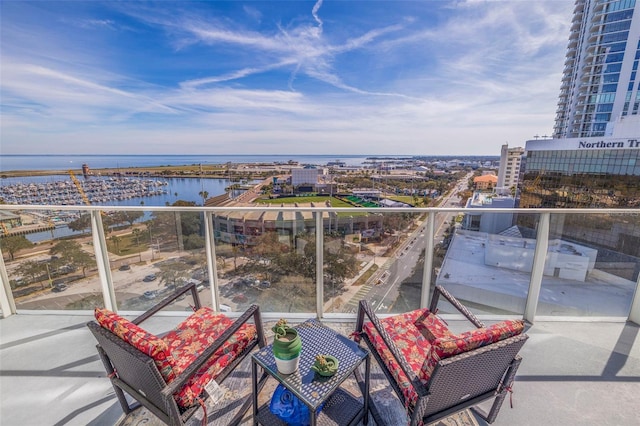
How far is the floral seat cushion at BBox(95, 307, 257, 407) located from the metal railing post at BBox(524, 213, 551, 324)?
9.45 feet

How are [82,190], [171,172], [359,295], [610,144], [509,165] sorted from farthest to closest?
[509,165] < [610,144] < [171,172] < [82,190] < [359,295]

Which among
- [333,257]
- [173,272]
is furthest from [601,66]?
[173,272]

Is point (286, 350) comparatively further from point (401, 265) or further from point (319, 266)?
point (401, 265)

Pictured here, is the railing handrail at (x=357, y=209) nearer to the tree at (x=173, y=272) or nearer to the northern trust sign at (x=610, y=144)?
the tree at (x=173, y=272)

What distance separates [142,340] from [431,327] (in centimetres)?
188

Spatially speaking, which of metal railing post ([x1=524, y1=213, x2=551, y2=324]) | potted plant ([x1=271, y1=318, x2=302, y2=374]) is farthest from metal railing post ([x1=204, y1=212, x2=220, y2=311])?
metal railing post ([x1=524, y1=213, x2=551, y2=324])

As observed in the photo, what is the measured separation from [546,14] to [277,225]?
1025 centimetres

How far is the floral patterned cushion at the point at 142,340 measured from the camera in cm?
117

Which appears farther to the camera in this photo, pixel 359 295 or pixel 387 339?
pixel 359 295

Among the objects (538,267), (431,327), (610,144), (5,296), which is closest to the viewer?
(431,327)

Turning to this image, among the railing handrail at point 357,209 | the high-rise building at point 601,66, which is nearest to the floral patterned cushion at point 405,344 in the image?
the railing handrail at point 357,209

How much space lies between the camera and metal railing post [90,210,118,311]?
2.68 m

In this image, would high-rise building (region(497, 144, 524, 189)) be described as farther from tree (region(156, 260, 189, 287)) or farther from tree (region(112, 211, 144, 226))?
tree (region(112, 211, 144, 226))

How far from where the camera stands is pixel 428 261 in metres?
2.64
